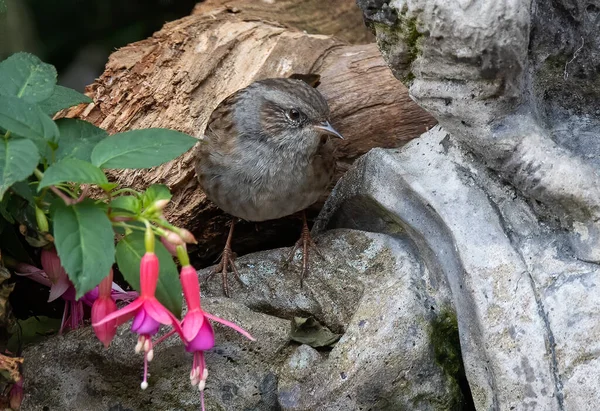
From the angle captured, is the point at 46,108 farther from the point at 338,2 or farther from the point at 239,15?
the point at 338,2

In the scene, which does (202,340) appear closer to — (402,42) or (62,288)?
(62,288)

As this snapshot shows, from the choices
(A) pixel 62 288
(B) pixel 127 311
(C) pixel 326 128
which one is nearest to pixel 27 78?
(A) pixel 62 288

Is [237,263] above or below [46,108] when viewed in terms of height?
below

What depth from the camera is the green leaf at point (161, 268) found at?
2.09 meters

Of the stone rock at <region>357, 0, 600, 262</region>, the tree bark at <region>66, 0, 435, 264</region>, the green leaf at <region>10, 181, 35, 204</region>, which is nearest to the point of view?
the green leaf at <region>10, 181, 35, 204</region>

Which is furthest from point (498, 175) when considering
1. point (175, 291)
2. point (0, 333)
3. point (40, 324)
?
point (40, 324)

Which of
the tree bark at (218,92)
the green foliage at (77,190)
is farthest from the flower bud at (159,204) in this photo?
the tree bark at (218,92)

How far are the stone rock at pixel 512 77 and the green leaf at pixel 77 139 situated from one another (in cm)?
89

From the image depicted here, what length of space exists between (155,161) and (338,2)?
344cm

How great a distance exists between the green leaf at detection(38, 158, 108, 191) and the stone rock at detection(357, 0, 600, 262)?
3.19ft

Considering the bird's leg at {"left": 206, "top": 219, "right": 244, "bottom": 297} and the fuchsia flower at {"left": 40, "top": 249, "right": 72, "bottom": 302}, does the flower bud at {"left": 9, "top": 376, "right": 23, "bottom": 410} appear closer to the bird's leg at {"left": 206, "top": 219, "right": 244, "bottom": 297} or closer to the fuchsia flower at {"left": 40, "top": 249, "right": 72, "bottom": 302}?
the fuchsia flower at {"left": 40, "top": 249, "right": 72, "bottom": 302}

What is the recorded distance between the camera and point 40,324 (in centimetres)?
322

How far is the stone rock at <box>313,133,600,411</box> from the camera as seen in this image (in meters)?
2.36

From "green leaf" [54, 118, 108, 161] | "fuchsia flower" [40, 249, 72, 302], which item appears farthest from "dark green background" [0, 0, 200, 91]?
"fuchsia flower" [40, 249, 72, 302]
